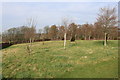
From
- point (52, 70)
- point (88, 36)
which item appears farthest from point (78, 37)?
point (52, 70)

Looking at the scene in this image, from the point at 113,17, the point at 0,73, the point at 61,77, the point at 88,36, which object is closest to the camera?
the point at 61,77

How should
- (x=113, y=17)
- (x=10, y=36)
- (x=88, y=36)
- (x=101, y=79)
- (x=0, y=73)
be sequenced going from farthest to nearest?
(x=88, y=36) → (x=10, y=36) → (x=113, y=17) → (x=0, y=73) → (x=101, y=79)

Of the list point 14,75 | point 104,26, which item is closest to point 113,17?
point 104,26

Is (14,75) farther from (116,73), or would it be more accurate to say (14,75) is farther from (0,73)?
(116,73)

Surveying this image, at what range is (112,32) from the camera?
1942 centimetres

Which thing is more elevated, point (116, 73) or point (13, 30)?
point (13, 30)

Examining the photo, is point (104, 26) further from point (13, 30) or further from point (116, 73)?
point (13, 30)

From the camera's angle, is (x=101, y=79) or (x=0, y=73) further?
(x=0, y=73)

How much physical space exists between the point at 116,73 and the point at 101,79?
3.84ft

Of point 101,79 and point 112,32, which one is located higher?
point 112,32

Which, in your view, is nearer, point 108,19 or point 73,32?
point 108,19

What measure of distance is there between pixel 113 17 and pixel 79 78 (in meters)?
16.3

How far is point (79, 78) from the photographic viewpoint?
18.4 ft

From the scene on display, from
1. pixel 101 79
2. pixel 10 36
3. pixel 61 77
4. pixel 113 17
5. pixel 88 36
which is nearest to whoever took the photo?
pixel 101 79
